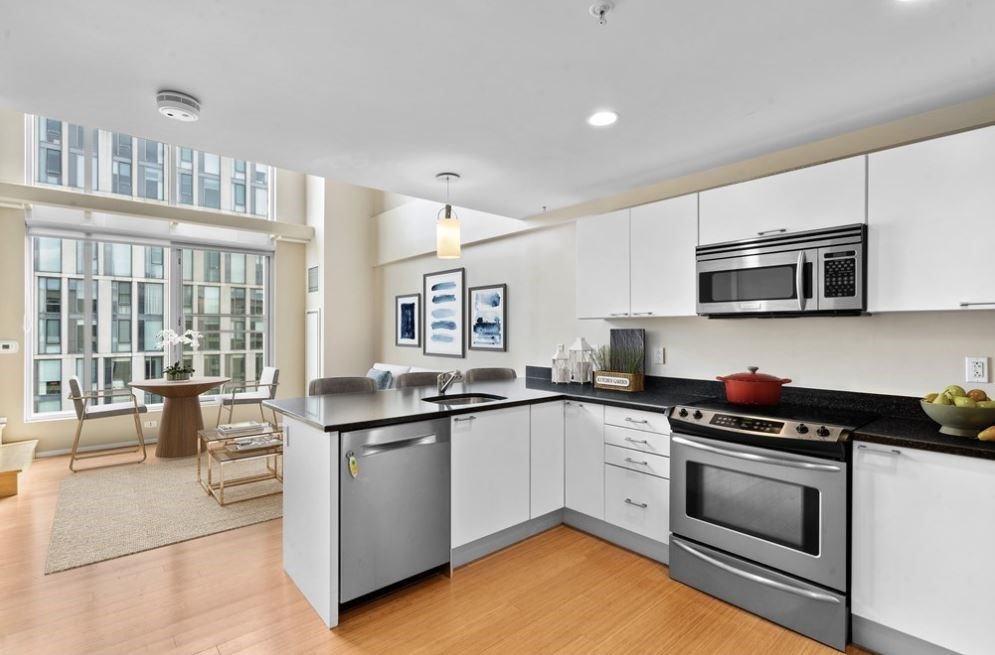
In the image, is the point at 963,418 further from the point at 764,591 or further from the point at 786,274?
the point at 764,591

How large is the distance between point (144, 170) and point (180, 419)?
2991 millimetres

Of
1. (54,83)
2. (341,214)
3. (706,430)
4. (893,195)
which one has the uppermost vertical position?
(341,214)

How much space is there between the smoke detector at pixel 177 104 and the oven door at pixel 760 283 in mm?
2684

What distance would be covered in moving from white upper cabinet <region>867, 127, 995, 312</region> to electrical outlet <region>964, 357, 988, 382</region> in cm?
38

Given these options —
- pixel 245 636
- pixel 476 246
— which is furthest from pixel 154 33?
pixel 476 246

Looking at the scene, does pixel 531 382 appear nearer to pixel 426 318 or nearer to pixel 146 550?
pixel 426 318

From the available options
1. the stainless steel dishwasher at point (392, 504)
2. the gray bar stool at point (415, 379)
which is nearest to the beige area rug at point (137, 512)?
the gray bar stool at point (415, 379)

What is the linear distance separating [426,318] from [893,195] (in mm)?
4487

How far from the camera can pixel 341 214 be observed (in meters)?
6.59

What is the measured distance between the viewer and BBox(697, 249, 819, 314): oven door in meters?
2.46

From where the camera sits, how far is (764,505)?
2.27 meters

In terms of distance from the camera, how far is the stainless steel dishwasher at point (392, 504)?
222 centimetres

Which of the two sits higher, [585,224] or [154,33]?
[154,33]

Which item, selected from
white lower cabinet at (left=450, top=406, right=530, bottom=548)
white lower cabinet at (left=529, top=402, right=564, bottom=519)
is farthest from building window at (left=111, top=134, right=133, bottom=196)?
white lower cabinet at (left=529, top=402, right=564, bottom=519)
